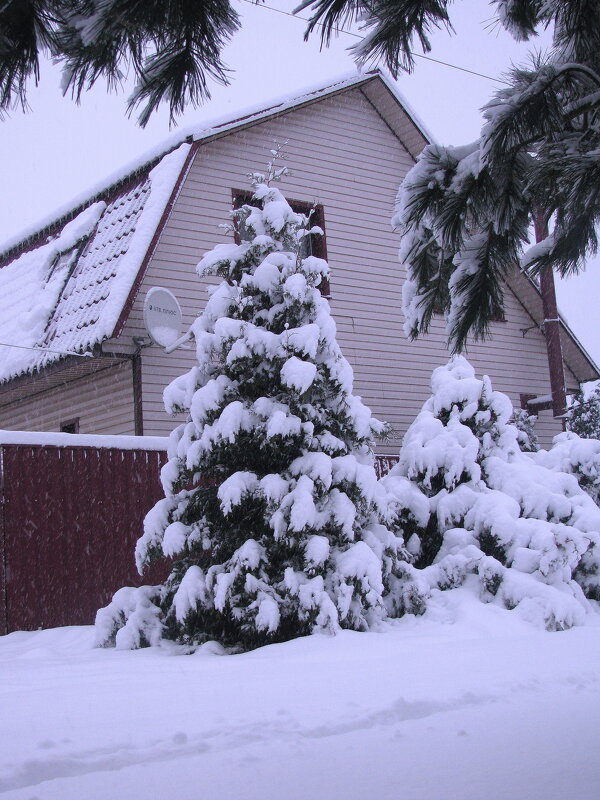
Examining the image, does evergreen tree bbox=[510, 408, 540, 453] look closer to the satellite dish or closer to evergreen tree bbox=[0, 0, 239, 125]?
the satellite dish

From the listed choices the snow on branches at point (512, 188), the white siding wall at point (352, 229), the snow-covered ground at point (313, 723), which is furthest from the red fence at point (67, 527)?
the snow on branches at point (512, 188)

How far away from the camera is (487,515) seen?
790cm

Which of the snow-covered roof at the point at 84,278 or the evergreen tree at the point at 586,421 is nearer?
the snow-covered roof at the point at 84,278

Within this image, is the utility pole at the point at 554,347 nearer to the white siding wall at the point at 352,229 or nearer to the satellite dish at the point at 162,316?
the white siding wall at the point at 352,229

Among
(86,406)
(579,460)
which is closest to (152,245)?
(86,406)

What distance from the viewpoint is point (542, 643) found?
19.8 ft

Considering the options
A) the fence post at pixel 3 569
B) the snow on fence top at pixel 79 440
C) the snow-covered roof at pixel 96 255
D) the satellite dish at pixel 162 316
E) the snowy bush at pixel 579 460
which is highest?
the snow-covered roof at pixel 96 255

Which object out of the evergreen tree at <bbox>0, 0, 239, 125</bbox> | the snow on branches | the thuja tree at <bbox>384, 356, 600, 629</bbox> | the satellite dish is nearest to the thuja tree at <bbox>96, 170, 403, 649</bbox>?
the thuja tree at <bbox>384, 356, 600, 629</bbox>

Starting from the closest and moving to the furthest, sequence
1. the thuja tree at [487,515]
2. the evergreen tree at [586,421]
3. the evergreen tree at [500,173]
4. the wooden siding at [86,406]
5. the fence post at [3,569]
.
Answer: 1. the evergreen tree at [500,173]
2. the thuja tree at [487,515]
3. the fence post at [3,569]
4. the wooden siding at [86,406]
5. the evergreen tree at [586,421]

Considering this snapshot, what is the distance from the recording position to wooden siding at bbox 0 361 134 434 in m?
11.9

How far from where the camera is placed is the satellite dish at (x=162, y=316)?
10.9 meters

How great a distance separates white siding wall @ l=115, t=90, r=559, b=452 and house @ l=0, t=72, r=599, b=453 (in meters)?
0.03

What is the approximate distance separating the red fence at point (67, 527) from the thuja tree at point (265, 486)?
1.65 m

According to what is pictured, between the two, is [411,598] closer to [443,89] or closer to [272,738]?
[272,738]
